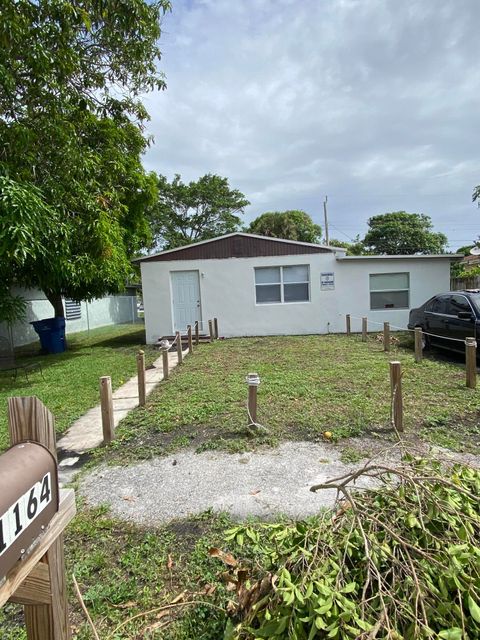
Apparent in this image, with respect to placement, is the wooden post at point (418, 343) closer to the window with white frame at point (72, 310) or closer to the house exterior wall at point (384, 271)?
the house exterior wall at point (384, 271)

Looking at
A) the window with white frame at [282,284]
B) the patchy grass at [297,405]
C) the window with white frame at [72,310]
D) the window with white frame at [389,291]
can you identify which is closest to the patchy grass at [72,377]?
the patchy grass at [297,405]

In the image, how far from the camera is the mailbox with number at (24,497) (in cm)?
93

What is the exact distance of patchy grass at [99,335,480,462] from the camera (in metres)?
4.18

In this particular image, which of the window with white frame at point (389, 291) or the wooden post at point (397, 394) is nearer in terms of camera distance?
the wooden post at point (397, 394)

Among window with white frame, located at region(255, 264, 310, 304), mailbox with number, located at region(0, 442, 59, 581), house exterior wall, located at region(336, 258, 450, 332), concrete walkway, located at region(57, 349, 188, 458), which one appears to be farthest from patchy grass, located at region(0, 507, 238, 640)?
house exterior wall, located at region(336, 258, 450, 332)

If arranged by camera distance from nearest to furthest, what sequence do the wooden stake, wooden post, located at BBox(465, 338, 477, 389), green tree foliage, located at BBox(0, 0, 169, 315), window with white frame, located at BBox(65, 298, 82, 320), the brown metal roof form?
the wooden stake, wooden post, located at BBox(465, 338, 477, 389), green tree foliage, located at BBox(0, 0, 169, 315), the brown metal roof, window with white frame, located at BBox(65, 298, 82, 320)

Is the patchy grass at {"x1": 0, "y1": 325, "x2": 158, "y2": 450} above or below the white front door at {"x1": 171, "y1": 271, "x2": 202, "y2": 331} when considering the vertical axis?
below

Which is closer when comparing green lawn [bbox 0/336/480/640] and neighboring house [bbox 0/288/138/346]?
green lawn [bbox 0/336/480/640]

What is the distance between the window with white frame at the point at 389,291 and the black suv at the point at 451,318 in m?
3.36

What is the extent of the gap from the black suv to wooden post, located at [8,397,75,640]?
25.1 ft

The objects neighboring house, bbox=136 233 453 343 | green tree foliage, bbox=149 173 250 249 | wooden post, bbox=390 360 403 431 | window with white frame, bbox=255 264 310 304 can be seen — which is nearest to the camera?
wooden post, bbox=390 360 403 431

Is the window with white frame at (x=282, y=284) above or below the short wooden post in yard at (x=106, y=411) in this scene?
above

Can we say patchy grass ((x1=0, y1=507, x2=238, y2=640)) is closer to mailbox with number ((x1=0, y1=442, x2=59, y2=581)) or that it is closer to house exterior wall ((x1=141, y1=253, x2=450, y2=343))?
mailbox with number ((x1=0, y1=442, x2=59, y2=581))

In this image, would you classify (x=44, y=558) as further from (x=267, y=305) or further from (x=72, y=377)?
(x=267, y=305)
